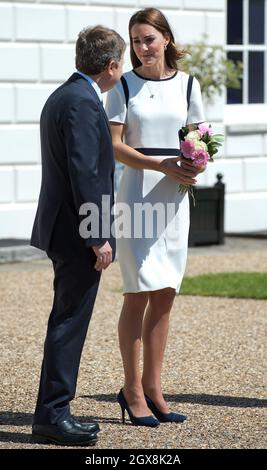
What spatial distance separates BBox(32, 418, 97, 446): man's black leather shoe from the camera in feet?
19.4

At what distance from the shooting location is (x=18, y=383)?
7.32m

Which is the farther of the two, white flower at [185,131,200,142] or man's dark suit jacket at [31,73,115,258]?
white flower at [185,131,200,142]

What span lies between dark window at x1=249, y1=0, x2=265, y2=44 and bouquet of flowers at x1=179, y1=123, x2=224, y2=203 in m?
10.5

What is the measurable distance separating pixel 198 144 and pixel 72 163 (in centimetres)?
70

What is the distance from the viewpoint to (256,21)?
55.1 feet

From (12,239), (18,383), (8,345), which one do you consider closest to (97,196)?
(18,383)

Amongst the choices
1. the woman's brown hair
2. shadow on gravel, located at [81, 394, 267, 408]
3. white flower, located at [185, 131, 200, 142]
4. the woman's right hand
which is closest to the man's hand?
the woman's right hand

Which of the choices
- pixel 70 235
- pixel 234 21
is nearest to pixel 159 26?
pixel 70 235

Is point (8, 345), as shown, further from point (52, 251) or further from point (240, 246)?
point (240, 246)

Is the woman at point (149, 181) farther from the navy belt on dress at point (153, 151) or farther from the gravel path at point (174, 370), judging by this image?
the gravel path at point (174, 370)

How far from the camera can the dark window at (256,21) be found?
16.7 metres

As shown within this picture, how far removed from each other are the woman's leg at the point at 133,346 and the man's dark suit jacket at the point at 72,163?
1.73 feet

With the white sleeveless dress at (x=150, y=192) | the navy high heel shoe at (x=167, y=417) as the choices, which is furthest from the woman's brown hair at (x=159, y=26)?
the navy high heel shoe at (x=167, y=417)

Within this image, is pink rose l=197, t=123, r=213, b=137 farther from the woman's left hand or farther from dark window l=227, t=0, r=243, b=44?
dark window l=227, t=0, r=243, b=44
